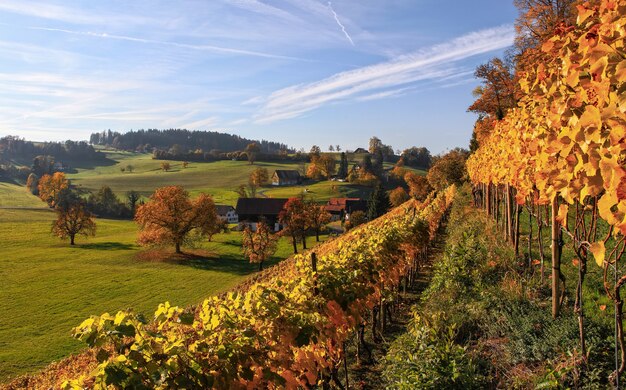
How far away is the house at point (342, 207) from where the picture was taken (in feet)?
272

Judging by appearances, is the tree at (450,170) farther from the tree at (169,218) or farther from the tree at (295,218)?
the tree at (169,218)

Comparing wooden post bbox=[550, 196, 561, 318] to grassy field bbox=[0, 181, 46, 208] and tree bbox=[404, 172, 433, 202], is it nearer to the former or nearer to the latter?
tree bbox=[404, 172, 433, 202]

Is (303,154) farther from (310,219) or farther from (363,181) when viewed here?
(310,219)

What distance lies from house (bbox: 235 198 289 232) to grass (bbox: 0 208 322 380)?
535 inches

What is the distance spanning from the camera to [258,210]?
76.8 m

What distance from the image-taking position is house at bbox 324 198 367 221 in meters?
82.8

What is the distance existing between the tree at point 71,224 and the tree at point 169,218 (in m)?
13.4

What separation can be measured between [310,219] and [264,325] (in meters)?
49.2

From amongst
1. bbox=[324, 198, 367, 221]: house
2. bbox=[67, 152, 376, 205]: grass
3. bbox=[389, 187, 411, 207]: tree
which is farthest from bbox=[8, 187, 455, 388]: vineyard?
bbox=[67, 152, 376, 205]: grass

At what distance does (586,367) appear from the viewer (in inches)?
191

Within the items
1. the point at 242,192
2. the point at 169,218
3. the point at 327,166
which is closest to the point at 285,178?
the point at 327,166

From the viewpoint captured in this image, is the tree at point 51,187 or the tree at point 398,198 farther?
the tree at point 51,187

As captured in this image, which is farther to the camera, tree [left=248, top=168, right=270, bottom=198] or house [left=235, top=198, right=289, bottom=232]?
tree [left=248, top=168, right=270, bottom=198]

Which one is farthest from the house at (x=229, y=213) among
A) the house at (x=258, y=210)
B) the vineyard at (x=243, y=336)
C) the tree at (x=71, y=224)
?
the vineyard at (x=243, y=336)
